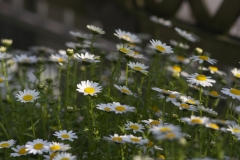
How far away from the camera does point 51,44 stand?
422 cm

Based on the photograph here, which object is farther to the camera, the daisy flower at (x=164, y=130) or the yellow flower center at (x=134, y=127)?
the yellow flower center at (x=134, y=127)

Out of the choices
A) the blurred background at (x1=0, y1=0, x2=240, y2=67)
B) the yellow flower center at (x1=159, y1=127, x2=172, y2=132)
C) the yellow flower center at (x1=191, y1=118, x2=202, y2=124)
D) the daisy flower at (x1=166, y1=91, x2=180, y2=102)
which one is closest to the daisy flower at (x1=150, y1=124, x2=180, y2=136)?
the yellow flower center at (x1=159, y1=127, x2=172, y2=132)

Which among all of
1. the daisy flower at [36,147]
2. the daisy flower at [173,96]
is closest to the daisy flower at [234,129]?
the daisy flower at [173,96]

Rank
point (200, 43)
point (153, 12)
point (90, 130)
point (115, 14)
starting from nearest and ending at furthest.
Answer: point (90, 130), point (200, 43), point (153, 12), point (115, 14)

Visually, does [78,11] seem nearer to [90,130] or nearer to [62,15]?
[62,15]

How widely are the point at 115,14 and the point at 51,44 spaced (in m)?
0.92

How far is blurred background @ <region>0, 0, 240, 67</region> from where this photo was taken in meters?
2.54

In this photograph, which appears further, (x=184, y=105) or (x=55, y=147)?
(x=184, y=105)

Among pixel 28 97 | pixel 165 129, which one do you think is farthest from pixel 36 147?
pixel 165 129

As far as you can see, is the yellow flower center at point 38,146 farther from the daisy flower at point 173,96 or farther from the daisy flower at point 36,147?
the daisy flower at point 173,96

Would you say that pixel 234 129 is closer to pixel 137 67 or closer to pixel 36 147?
pixel 137 67

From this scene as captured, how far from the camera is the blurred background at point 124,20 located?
254 cm

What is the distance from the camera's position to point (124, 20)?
354cm

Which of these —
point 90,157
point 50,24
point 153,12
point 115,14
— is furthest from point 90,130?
point 50,24
